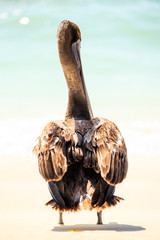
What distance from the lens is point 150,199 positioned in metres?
13.1

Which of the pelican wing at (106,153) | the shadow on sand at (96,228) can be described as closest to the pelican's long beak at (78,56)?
the pelican wing at (106,153)

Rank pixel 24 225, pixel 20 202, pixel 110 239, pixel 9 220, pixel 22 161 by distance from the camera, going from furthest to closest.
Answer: pixel 22 161
pixel 20 202
pixel 9 220
pixel 24 225
pixel 110 239

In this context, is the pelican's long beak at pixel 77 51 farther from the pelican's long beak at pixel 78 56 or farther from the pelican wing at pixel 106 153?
the pelican wing at pixel 106 153

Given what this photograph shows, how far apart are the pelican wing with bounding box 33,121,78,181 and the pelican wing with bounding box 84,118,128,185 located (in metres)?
0.24

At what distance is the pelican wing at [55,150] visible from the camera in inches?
281

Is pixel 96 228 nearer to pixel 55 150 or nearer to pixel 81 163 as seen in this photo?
pixel 81 163

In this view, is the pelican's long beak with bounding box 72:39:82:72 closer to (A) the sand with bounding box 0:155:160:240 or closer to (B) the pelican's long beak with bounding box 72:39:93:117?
(B) the pelican's long beak with bounding box 72:39:93:117

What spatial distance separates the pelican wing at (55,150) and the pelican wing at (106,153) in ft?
0.78

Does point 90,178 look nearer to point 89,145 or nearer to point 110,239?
point 89,145

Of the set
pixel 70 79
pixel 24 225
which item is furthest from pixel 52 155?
pixel 70 79

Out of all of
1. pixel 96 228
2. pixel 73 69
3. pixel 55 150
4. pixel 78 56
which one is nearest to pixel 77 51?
pixel 78 56

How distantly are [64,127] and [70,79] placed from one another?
151 centimetres

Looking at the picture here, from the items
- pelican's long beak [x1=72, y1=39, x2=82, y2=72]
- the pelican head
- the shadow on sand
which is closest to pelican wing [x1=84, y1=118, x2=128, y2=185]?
the shadow on sand

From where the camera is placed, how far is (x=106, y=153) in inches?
286
